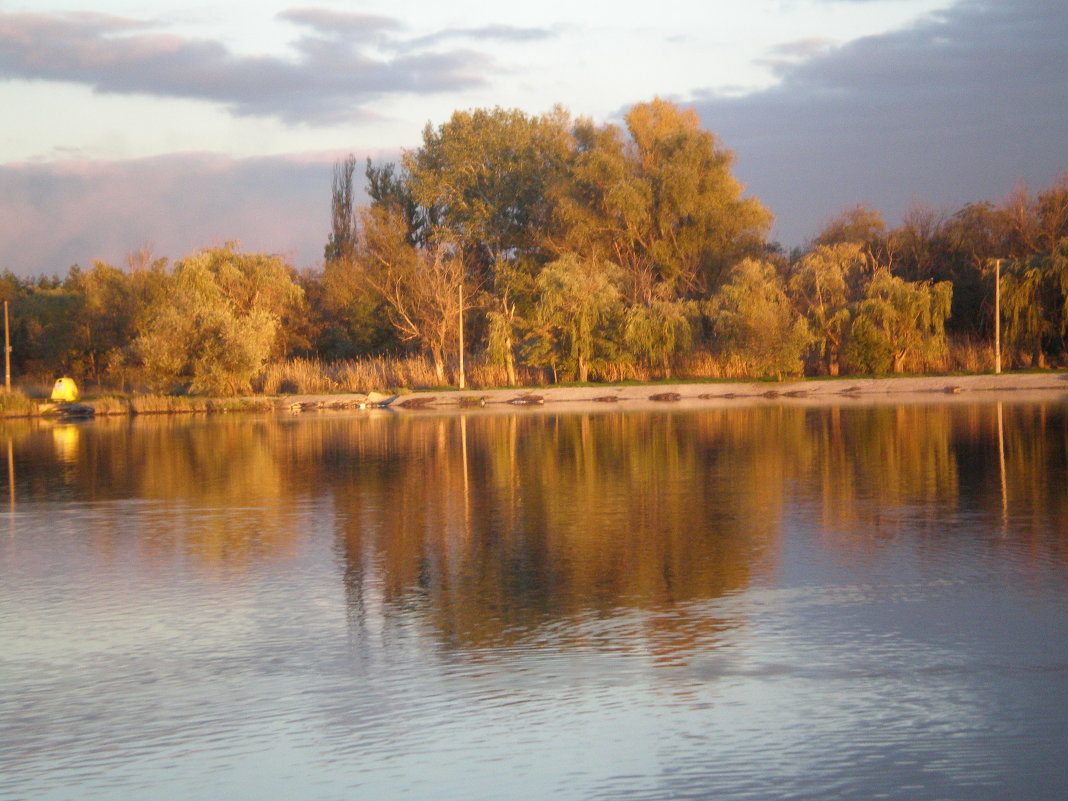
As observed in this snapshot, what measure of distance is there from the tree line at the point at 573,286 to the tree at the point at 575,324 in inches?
3.6

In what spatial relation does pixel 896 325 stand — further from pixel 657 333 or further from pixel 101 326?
pixel 101 326

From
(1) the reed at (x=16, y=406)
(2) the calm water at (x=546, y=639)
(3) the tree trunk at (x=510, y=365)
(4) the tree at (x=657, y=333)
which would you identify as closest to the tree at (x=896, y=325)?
(4) the tree at (x=657, y=333)

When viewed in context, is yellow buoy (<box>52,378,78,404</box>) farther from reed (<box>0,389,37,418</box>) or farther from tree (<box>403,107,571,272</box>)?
tree (<box>403,107,571,272</box>)

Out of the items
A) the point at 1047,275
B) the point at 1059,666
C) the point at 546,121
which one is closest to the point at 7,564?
the point at 1059,666

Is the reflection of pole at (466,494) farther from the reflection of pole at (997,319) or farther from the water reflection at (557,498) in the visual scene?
the reflection of pole at (997,319)

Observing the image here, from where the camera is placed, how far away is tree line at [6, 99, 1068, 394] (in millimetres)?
43750

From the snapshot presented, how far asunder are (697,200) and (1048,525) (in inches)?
1676

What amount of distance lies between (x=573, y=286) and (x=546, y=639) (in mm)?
38679

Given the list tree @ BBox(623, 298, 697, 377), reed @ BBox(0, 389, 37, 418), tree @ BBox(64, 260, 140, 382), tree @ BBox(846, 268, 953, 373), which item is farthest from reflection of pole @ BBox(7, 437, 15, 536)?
tree @ BBox(846, 268, 953, 373)

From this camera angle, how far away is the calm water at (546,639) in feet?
16.4

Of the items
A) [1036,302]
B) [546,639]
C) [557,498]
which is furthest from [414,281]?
[546,639]

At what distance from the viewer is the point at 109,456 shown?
21297mm

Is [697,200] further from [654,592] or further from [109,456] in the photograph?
[654,592]

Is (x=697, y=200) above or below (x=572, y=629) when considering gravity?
above
